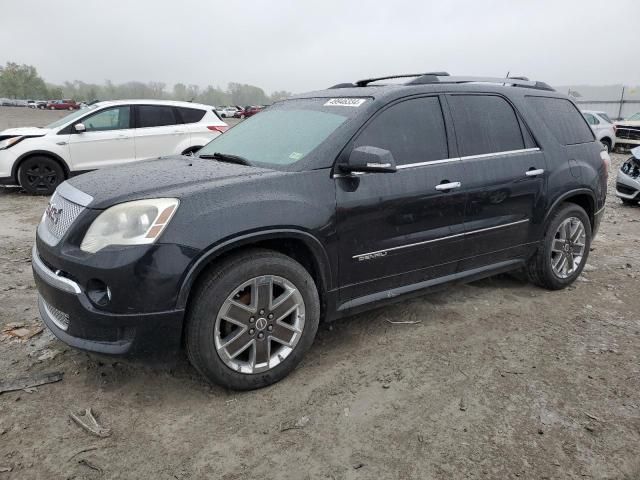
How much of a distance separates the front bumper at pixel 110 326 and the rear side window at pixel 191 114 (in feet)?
23.0

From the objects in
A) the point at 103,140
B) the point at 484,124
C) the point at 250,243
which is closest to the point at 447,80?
the point at 484,124

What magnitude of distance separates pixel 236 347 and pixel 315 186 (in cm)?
103

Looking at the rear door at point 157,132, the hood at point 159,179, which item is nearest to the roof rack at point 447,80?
the hood at point 159,179

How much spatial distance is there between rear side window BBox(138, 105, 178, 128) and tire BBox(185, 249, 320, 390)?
697 cm

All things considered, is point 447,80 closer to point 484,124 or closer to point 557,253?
point 484,124

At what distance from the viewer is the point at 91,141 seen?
860cm

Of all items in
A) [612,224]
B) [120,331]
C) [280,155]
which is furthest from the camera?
[612,224]

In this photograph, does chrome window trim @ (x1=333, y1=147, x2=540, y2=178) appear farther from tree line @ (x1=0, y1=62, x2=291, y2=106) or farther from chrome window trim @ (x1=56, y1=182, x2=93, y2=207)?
tree line @ (x1=0, y1=62, x2=291, y2=106)

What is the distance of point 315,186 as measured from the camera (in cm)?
302

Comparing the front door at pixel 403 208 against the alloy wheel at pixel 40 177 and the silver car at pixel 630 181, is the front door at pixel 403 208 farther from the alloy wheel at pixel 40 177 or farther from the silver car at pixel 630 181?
the alloy wheel at pixel 40 177

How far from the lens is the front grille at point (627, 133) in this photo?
18.1m

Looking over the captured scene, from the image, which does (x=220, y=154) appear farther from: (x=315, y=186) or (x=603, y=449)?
(x=603, y=449)

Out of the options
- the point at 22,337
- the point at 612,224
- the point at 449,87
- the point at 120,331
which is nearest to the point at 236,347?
the point at 120,331

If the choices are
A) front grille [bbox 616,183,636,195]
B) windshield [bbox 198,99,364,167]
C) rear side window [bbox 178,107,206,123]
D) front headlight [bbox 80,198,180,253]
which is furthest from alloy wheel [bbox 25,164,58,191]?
front grille [bbox 616,183,636,195]
